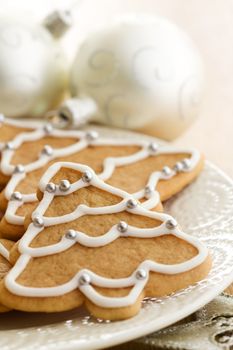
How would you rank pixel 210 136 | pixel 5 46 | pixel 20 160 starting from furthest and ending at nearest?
pixel 210 136 < pixel 5 46 < pixel 20 160

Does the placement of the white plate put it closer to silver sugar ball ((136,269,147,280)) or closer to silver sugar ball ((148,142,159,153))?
silver sugar ball ((136,269,147,280))

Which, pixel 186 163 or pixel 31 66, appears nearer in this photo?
pixel 186 163

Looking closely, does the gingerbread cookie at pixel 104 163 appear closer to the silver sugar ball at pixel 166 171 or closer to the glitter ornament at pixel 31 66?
the silver sugar ball at pixel 166 171

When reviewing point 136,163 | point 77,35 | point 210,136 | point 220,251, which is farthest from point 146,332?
point 77,35

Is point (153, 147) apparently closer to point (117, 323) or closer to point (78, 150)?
point (78, 150)

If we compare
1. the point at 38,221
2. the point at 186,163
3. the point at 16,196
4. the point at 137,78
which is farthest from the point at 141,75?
the point at 38,221

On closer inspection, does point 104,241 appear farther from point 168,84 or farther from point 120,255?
point 168,84
